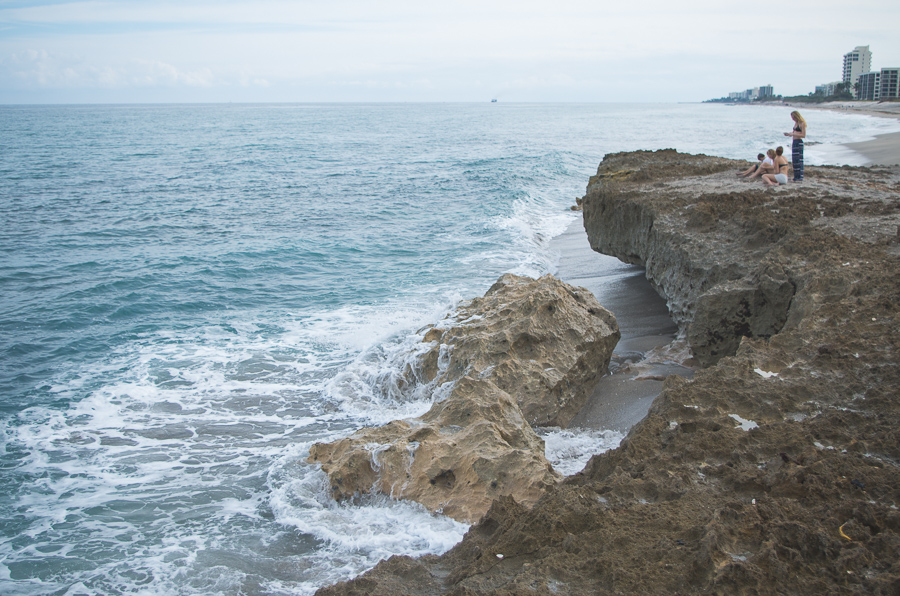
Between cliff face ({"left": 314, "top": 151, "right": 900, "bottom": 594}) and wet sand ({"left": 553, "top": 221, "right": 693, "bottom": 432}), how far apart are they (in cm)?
88

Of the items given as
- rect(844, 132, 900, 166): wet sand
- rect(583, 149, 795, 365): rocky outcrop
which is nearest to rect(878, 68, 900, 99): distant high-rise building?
rect(844, 132, 900, 166): wet sand

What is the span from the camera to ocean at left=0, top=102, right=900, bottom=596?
15.4ft

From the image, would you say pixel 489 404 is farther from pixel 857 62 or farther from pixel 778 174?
pixel 857 62

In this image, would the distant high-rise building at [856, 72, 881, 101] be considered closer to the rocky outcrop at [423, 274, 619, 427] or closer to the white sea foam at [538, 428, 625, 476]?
the rocky outcrop at [423, 274, 619, 427]

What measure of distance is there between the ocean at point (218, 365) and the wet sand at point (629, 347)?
1.44ft

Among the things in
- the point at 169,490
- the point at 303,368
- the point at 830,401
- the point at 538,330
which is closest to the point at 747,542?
the point at 830,401

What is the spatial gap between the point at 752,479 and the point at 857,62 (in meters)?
179

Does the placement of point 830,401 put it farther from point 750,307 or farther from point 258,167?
point 258,167

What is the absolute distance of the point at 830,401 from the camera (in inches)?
148

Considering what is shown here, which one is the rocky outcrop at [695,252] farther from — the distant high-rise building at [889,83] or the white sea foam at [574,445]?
the distant high-rise building at [889,83]

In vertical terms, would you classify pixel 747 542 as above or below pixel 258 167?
below

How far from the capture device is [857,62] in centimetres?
14200

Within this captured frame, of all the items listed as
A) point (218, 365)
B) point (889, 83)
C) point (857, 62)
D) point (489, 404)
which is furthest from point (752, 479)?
point (857, 62)

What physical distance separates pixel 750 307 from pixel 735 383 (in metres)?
2.61
